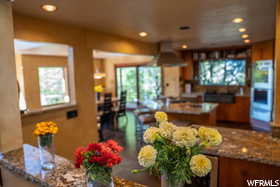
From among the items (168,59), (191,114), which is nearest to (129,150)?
(191,114)

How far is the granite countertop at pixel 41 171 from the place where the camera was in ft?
3.94

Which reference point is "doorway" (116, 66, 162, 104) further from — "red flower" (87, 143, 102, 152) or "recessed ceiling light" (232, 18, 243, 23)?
"red flower" (87, 143, 102, 152)

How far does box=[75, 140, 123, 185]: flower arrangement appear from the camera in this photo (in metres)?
0.93

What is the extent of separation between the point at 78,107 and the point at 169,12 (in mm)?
2158

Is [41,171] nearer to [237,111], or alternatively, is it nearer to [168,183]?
[168,183]

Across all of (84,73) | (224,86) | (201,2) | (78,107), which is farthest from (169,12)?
(224,86)

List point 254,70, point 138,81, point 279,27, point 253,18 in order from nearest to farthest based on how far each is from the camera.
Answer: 1. point 279,27
2. point 253,18
3. point 254,70
4. point 138,81

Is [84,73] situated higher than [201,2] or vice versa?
[201,2]

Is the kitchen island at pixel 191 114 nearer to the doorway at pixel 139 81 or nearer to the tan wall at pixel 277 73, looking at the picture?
the tan wall at pixel 277 73

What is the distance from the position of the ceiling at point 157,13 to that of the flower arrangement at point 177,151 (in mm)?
1799

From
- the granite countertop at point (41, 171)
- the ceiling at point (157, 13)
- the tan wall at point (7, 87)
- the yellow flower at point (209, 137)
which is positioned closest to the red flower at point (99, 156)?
the granite countertop at point (41, 171)

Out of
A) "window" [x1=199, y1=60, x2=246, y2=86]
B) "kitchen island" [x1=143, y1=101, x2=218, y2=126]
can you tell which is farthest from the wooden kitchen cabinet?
"kitchen island" [x1=143, y1=101, x2=218, y2=126]

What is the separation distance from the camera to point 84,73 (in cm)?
347

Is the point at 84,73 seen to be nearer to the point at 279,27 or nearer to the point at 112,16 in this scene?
the point at 112,16
